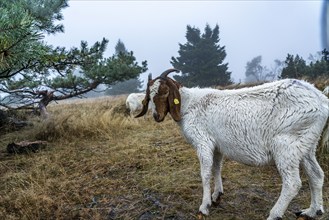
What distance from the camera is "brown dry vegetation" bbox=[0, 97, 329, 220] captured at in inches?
134

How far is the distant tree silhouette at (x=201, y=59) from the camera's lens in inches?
1061

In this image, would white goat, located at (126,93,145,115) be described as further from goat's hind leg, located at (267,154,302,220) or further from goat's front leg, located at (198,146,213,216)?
goat's hind leg, located at (267,154,302,220)

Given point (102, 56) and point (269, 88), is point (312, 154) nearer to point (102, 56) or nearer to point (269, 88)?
point (269, 88)

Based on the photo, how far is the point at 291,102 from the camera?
2.67m

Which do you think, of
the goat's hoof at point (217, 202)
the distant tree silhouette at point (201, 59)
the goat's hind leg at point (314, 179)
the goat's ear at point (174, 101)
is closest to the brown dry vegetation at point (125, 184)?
the goat's hoof at point (217, 202)

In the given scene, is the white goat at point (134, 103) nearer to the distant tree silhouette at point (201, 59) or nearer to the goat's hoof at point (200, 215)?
the goat's hoof at point (200, 215)

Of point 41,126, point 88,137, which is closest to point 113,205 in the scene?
point 88,137

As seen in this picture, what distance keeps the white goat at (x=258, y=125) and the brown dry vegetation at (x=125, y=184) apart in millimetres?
444

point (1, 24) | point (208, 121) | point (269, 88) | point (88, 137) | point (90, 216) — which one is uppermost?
point (1, 24)

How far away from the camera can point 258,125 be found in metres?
2.78

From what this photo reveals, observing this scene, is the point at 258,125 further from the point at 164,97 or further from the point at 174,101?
the point at 164,97

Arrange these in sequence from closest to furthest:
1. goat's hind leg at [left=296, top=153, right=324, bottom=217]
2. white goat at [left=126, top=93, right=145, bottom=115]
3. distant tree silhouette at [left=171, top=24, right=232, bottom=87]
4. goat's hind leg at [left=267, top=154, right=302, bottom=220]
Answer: goat's hind leg at [left=267, top=154, right=302, bottom=220], goat's hind leg at [left=296, top=153, right=324, bottom=217], white goat at [left=126, top=93, right=145, bottom=115], distant tree silhouette at [left=171, top=24, right=232, bottom=87]

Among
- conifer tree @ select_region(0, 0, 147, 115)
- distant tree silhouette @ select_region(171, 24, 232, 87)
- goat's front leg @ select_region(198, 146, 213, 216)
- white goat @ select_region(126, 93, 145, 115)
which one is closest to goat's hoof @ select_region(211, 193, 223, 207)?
goat's front leg @ select_region(198, 146, 213, 216)

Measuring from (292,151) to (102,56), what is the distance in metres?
5.49
